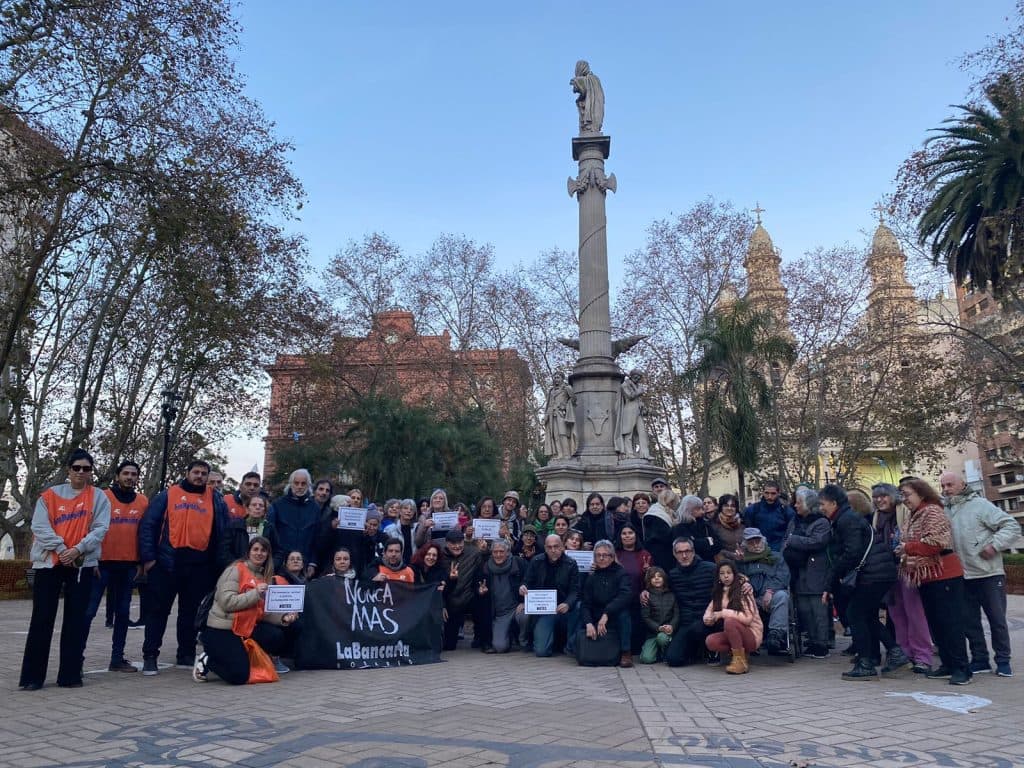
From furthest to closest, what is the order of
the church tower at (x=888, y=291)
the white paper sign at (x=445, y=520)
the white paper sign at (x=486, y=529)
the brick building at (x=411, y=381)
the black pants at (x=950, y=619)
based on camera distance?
the brick building at (x=411, y=381) < the church tower at (x=888, y=291) < the white paper sign at (x=445, y=520) < the white paper sign at (x=486, y=529) < the black pants at (x=950, y=619)

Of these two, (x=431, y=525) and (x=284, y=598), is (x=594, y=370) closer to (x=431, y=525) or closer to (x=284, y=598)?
(x=431, y=525)

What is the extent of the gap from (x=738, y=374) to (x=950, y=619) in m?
14.8

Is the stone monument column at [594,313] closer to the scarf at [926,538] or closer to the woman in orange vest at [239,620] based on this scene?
the scarf at [926,538]

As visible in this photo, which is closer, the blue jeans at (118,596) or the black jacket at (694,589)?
the blue jeans at (118,596)

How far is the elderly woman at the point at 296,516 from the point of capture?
923 cm

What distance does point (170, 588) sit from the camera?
803 cm

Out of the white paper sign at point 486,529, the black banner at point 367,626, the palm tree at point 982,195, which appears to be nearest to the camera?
the black banner at point 367,626

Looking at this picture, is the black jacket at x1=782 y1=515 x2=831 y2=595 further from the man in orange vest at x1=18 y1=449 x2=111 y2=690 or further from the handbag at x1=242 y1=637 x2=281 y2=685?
the man in orange vest at x1=18 y1=449 x2=111 y2=690

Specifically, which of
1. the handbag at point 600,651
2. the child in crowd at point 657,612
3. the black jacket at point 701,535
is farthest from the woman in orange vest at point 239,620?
the black jacket at point 701,535

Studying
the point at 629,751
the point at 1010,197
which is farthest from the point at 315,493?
the point at 1010,197

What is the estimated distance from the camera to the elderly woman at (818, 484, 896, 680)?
24.9 ft

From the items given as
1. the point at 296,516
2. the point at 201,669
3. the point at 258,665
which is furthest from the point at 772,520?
the point at 201,669

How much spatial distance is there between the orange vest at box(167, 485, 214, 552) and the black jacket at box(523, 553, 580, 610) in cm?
375

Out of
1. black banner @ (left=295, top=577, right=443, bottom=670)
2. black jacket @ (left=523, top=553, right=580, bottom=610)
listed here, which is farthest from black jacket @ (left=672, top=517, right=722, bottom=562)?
black banner @ (left=295, top=577, right=443, bottom=670)
